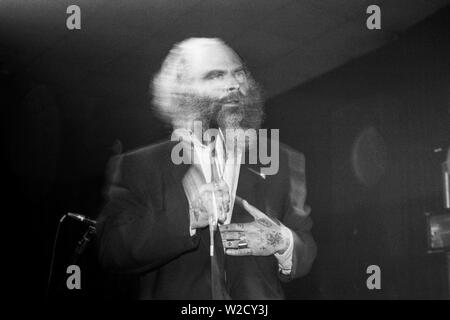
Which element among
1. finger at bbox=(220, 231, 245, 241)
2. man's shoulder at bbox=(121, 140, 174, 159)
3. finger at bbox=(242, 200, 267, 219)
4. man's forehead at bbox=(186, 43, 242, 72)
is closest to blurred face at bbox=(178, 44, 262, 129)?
man's forehead at bbox=(186, 43, 242, 72)

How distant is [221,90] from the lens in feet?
8.13

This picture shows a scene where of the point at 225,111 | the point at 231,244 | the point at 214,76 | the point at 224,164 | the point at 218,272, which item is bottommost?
the point at 218,272

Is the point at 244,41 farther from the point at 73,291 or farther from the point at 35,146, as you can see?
the point at 73,291

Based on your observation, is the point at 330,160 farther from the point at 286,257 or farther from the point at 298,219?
the point at 286,257

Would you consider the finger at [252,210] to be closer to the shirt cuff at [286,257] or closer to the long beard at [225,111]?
the shirt cuff at [286,257]

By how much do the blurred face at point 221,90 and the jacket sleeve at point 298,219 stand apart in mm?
243

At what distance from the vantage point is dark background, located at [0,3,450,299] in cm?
238

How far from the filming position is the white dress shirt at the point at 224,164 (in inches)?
93.0

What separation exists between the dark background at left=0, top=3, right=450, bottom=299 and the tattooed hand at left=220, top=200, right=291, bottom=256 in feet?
0.53

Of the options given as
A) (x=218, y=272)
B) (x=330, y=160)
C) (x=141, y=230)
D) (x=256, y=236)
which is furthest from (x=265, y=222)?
(x=141, y=230)

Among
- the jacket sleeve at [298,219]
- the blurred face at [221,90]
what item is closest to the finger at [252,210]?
the jacket sleeve at [298,219]

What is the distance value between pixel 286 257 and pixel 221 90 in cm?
74

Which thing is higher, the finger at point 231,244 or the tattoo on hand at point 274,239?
the tattoo on hand at point 274,239

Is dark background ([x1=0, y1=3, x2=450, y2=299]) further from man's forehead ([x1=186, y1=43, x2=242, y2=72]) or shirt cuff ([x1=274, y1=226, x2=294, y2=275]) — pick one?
man's forehead ([x1=186, y1=43, x2=242, y2=72])
